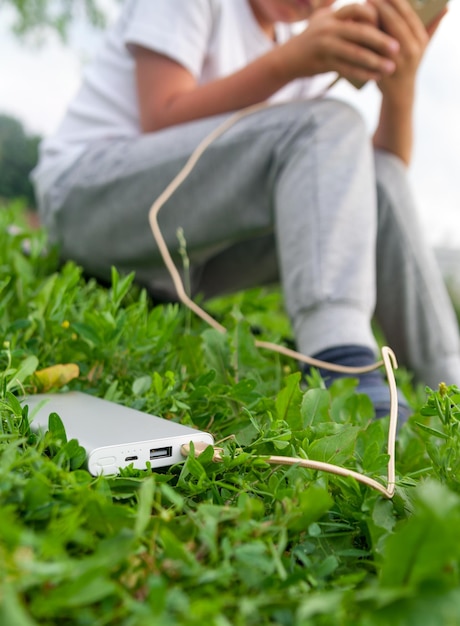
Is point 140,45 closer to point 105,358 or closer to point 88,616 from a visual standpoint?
point 105,358

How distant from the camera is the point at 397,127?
1612 mm

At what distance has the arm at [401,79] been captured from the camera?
1.27 meters

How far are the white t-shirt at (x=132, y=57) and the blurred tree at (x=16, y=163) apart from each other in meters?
7.55

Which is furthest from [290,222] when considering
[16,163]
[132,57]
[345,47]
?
[16,163]

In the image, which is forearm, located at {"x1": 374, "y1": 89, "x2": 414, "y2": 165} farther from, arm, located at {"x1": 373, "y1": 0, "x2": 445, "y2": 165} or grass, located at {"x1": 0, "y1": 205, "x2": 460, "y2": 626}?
grass, located at {"x1": 0, "y1": 205, "x2": 460, "y2": 626}

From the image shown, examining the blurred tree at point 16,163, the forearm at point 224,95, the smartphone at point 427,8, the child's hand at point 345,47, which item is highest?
the smartphone at point 427,8

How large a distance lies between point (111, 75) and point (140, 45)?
0.66ft

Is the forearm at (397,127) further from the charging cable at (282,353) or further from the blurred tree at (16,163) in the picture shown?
the blurred tree at (16,163)

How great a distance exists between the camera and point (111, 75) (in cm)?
172

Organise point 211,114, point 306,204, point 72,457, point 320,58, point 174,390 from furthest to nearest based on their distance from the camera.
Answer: point 211,114, point 320,58, point 306,204, point 174,390, point 72,457

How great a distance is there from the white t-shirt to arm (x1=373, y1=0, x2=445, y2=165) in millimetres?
347

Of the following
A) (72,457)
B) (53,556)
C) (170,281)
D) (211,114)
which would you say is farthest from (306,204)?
(53,556)

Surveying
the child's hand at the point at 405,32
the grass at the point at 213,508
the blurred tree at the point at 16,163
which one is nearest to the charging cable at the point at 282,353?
the grass at the point at 213,508

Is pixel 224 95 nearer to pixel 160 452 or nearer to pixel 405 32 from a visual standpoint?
pixel 405 32
